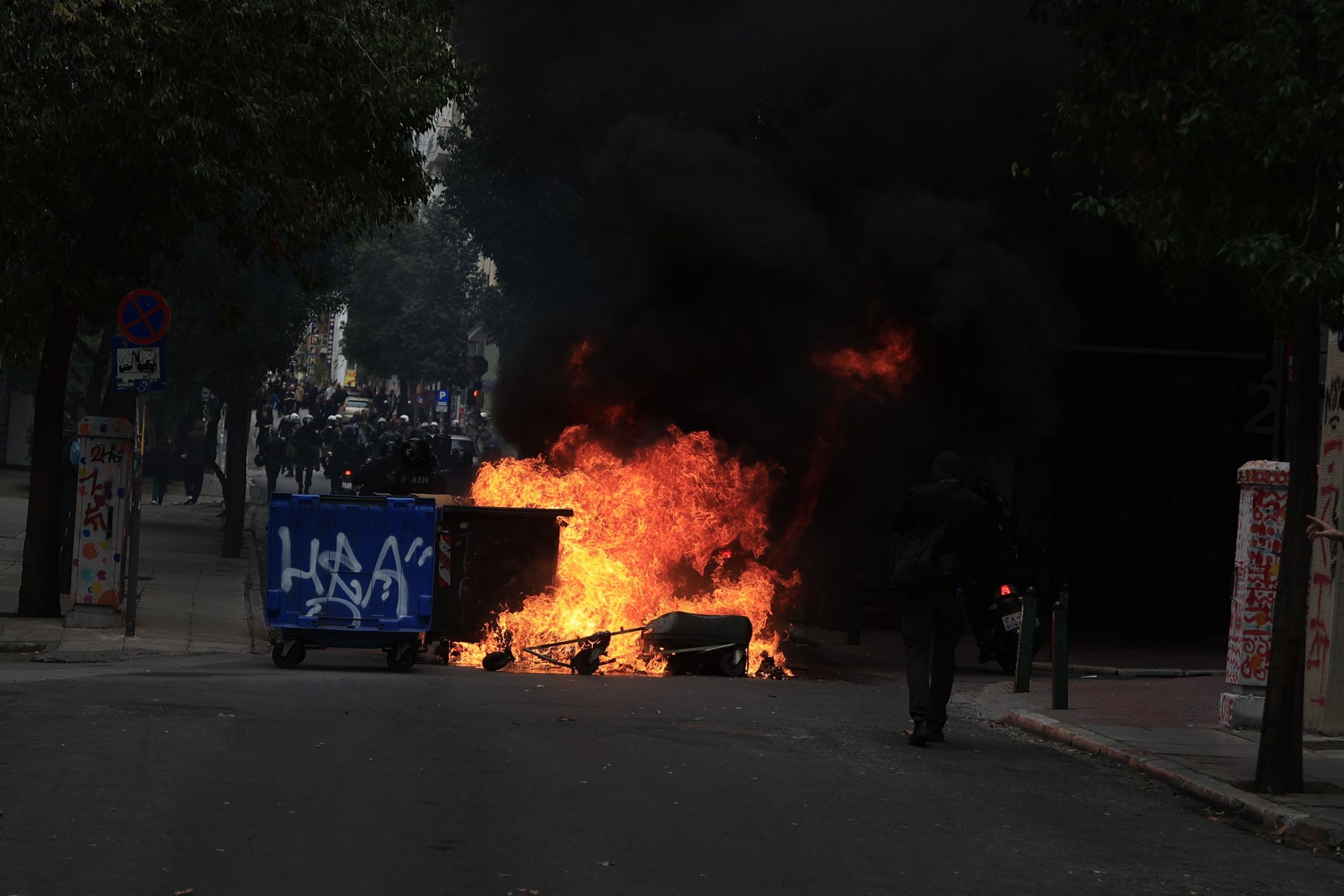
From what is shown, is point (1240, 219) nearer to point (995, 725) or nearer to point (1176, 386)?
point (995, 725)

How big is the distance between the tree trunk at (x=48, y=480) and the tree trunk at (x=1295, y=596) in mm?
10441

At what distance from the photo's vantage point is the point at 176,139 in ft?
41.4

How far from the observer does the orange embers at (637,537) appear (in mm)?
12898

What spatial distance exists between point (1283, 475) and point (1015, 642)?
4445 millimetres

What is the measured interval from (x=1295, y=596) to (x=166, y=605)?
37.9 feet

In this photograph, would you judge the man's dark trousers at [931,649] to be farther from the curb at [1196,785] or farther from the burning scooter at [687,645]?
the burning scooter at [687,645]

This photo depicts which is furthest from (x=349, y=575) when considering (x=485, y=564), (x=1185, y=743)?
(x=1185, y=743)

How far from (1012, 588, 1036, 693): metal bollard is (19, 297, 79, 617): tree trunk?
8.38 metres

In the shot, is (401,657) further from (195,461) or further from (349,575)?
(195,461)

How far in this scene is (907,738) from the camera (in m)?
9.20

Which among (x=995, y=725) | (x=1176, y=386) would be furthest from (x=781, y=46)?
(x=995, y=725)

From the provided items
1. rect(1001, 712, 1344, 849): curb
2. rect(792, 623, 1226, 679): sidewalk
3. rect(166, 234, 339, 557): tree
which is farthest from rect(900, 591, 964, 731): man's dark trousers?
rect(166, 234, 339, 557): tree

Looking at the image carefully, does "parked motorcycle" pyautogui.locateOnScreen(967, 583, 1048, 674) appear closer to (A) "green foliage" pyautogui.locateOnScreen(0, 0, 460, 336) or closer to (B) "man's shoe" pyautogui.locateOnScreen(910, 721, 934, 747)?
(B) "man's shoe" pyautogui.locateOnScreen(910, 721, 934, 747)

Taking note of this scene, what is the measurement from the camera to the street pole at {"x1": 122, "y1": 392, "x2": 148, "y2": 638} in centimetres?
1299
